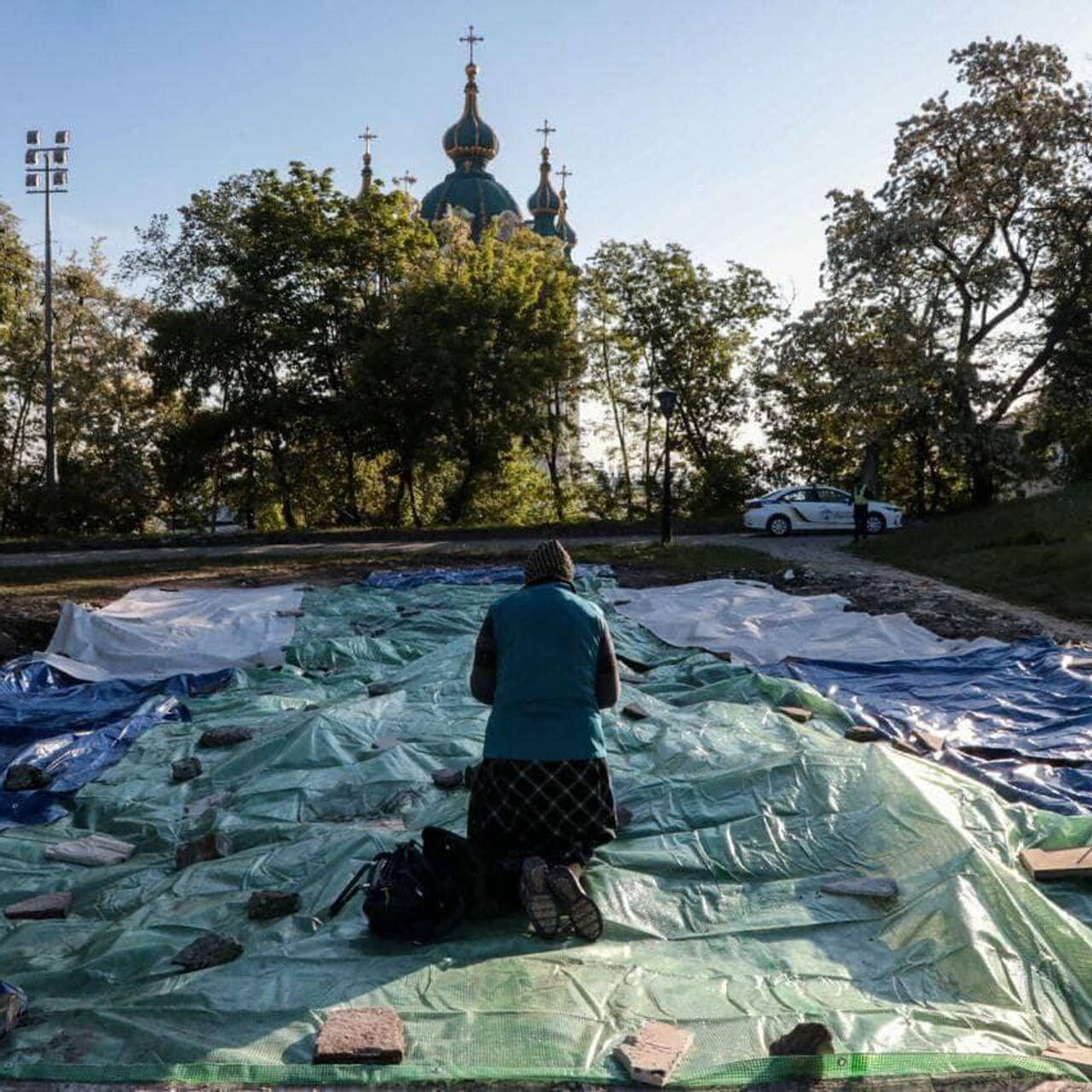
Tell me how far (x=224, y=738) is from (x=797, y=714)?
150 inches

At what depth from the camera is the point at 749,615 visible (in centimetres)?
1138

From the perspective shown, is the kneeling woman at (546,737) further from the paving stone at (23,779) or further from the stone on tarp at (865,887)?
the paving stone at (23,779)

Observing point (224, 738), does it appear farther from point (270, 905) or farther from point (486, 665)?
point (486, 665)

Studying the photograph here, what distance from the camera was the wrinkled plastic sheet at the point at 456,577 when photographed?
1502 cm

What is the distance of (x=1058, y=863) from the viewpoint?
4.46 metres

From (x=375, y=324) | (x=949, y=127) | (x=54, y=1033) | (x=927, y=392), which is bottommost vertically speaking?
(x=54, y=1033)

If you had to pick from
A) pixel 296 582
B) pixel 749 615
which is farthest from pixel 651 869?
pixel 296 582

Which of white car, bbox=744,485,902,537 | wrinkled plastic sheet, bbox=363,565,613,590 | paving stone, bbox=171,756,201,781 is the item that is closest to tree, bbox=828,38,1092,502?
white car, bbox=744,485,902,537

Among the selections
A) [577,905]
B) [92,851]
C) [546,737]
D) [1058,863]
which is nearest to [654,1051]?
[577,905]

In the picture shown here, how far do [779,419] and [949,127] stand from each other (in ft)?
32.5

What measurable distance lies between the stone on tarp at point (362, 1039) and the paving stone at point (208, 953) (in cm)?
70

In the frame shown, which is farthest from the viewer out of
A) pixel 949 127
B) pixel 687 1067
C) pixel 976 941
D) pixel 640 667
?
pixel 949 127

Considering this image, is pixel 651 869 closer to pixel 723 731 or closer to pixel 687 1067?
pixel 687 1067

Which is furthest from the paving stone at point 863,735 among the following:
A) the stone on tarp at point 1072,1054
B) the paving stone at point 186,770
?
the paving stone at point 186,770
